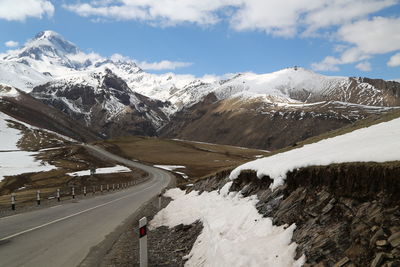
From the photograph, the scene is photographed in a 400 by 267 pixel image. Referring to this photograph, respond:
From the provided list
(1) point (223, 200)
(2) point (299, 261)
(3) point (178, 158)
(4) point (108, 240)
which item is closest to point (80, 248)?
(4) point (108, 240)

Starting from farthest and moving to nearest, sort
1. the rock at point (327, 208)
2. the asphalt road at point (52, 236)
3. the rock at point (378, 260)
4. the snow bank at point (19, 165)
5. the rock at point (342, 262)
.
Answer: the snow bank at point (19, 165) < the asphalt road at point (52, 236) < the rock at point (327, 208) < the rock at point (342, 262) < the rock at point (378, 260)

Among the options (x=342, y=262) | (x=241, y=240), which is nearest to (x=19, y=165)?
(x=241, y=240)

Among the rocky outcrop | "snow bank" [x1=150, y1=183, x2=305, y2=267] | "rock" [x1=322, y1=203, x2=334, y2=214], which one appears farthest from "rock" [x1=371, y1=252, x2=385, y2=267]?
"rock" [x1=322, y1=203, x2=334, y2=214]

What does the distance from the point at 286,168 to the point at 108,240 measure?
779 cm

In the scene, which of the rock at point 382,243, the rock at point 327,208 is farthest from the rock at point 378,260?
the rock at point 327,208

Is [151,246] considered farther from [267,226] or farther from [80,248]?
[267,226]

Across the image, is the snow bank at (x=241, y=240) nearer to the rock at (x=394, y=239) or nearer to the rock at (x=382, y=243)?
the rock at (x=382, y=243)

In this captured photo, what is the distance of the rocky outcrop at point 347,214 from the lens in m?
5.38

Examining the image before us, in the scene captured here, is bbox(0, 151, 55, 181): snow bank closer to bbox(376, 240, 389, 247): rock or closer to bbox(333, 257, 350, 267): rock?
bbox(333, 257, 350, 267): rock

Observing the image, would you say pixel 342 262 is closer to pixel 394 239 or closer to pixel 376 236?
pixel 376 236

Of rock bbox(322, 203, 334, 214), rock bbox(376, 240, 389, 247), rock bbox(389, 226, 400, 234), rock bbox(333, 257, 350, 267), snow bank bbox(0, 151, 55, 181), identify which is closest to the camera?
rock bbox(376, 240, 389, 247)

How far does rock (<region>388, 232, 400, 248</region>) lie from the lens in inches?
200

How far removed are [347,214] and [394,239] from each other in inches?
45.8

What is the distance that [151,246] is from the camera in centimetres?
1266
